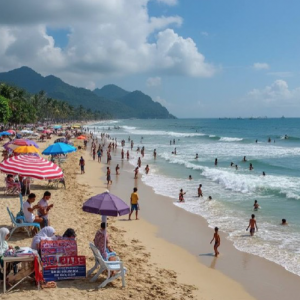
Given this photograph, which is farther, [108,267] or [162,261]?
[162,261]

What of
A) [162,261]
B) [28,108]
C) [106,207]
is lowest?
[162,261]

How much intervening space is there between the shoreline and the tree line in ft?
106

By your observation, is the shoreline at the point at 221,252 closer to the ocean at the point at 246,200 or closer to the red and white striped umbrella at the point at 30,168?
the ocean at the point at 246,200

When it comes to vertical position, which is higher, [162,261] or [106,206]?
[106,206]

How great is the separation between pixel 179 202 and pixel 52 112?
4172 inches

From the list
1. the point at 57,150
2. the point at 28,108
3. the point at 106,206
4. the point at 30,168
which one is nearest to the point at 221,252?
the point at 106,206

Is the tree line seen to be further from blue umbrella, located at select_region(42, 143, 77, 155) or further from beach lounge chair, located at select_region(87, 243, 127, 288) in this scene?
beach lounge chair, located at select_region(87, 243, 127, 288)

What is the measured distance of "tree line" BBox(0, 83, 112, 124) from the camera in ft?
152

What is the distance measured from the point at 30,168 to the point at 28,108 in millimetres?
66828

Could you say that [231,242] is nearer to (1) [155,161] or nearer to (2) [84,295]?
(2) [84,295]

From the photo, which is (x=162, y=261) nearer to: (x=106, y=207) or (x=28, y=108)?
(x=106, y=207)

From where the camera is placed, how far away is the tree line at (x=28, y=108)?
4625 centimetres

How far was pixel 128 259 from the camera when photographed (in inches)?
350

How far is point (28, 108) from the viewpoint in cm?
7288
